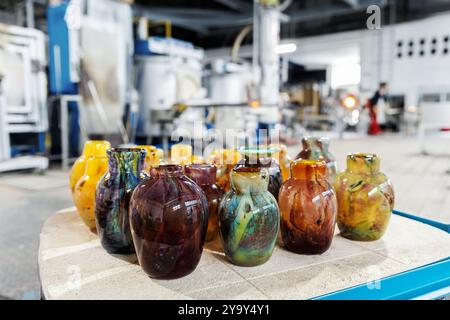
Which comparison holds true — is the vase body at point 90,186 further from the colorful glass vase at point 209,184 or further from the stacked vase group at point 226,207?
the colorful glass vase at point 209,184

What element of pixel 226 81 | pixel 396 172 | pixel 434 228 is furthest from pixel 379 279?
pixel 226 81

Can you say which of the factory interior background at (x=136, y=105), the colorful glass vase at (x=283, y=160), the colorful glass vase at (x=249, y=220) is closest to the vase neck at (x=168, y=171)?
the colorful glass vase at (x=249, y=220)

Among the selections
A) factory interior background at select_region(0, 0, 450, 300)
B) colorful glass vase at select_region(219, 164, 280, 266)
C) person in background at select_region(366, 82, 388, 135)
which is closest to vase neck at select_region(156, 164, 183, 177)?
colorful glass vase at select_region(219, 164, 280, 266)

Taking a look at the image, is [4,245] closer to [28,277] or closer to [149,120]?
[28,277]

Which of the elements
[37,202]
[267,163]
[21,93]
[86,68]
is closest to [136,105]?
[86,68]

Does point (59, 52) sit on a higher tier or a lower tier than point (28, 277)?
higher

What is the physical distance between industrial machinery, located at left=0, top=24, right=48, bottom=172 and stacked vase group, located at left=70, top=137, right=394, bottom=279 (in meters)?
3.42

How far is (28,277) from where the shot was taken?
160 cm

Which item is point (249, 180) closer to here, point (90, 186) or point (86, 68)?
point (90, 186)

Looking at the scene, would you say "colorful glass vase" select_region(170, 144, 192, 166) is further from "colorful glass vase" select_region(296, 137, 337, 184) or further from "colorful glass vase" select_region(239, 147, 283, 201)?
"colorful glass vase" select_region(296, 137, 337, 184)

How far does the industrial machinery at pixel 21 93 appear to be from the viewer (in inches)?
154

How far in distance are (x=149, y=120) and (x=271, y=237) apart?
506cm

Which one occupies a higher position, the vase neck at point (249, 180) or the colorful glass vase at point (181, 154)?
the colorful glass vase at point (181, 154)

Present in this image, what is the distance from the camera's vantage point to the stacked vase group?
0.75 m
